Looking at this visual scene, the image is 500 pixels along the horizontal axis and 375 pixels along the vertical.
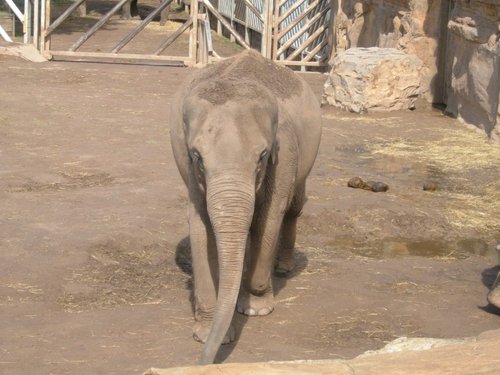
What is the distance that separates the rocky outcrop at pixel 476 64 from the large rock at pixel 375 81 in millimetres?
623

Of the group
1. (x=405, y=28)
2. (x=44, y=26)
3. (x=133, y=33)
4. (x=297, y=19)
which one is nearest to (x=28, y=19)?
(x=44, y=26)

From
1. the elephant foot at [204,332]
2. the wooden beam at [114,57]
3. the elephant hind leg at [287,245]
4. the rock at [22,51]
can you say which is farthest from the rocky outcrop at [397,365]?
the wooden beam at [114,57]

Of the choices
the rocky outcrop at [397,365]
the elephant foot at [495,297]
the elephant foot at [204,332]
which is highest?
the rocky outcrop at [397,365]

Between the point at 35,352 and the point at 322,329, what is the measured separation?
1792mm

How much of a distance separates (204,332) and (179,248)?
213 centimetres

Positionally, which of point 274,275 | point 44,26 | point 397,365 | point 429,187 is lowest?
point 44,26

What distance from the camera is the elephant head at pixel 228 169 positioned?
18.0ft

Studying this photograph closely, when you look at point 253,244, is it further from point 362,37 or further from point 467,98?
point 362,37

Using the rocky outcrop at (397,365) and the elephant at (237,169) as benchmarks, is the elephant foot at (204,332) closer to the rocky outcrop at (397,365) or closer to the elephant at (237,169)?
the elephant at (237,169)

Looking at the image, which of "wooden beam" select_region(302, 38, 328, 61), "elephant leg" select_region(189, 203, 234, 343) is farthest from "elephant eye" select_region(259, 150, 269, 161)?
"wooden beam" select_region(302, 38, 328, 61)

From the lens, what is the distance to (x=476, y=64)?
46.5 feet

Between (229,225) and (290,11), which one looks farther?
(290,11)

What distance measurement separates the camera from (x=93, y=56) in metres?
20.1

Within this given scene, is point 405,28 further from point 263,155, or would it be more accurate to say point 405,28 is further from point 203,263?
point 263,155
